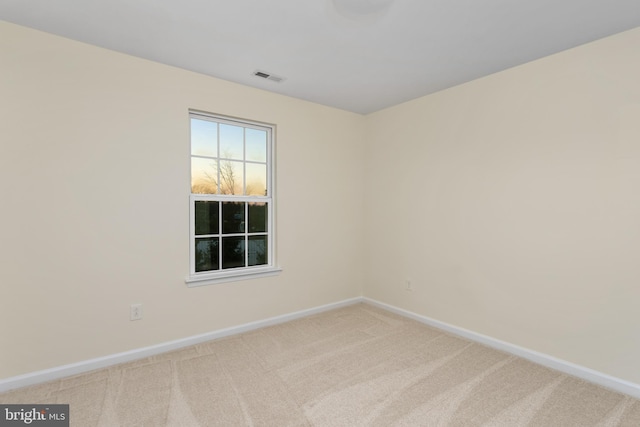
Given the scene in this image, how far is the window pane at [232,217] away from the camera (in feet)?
10.5

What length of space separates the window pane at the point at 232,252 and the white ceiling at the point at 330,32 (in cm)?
160

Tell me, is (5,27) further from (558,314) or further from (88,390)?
(558,314)

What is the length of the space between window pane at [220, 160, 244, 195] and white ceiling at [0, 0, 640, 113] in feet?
2.77

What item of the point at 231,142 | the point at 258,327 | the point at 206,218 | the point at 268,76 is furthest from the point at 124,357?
the point at 268,76

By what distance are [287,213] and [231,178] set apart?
2.37 feet

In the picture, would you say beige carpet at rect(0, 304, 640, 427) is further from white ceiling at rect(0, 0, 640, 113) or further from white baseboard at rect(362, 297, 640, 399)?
white ceiling at rect(0, 0, 640, 113)

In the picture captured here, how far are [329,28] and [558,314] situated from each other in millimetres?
2802

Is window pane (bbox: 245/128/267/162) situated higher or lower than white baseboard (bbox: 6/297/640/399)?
higher

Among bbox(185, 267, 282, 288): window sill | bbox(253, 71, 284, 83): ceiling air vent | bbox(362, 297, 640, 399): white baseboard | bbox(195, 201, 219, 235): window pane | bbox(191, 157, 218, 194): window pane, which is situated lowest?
bbox(362, 297, 640, 399): white baseboard

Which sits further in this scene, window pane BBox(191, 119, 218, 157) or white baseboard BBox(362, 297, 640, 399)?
window pane BBox(191, 119, 218, 157)

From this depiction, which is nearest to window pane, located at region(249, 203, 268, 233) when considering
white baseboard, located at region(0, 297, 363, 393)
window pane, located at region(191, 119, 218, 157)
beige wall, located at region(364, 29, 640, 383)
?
window pane, located at region(191, 119, 218, 157)

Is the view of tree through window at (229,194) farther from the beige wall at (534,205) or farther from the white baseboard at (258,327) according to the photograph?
the beige wall at (534,205)

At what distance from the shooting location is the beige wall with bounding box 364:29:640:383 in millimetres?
2209

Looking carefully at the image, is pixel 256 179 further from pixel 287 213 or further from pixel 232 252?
pixel 232 252
